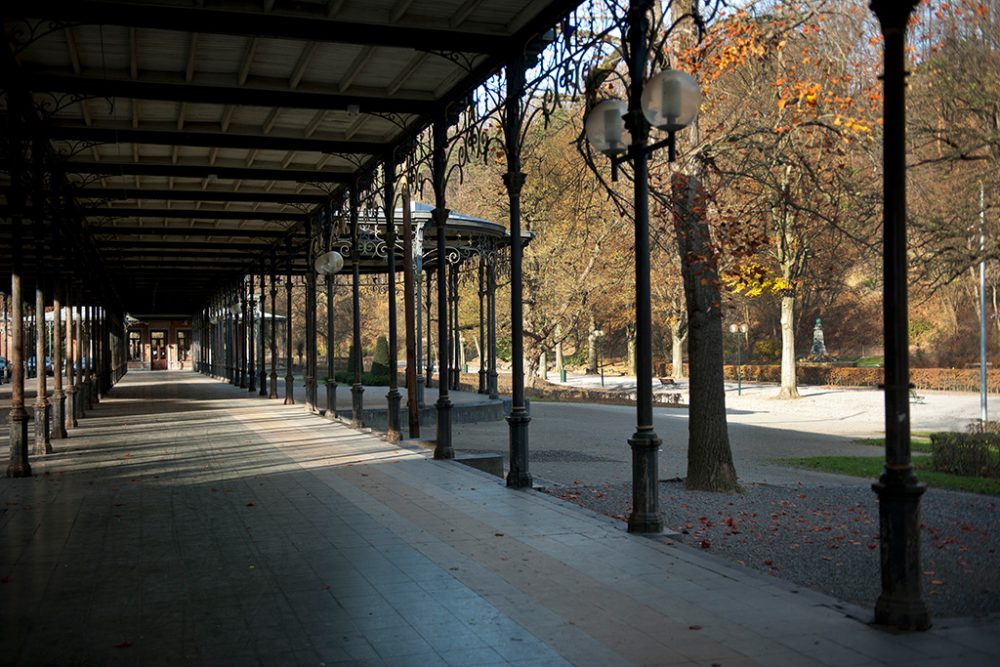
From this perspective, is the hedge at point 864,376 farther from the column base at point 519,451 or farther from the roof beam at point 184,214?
the column base at point 519,451

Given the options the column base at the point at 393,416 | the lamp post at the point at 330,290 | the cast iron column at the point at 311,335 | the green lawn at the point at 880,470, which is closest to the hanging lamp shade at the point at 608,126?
the green lawn at the point at 880,470

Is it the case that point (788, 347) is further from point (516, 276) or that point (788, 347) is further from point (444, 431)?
Result: point (516, 276)

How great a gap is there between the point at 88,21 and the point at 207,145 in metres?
5.73

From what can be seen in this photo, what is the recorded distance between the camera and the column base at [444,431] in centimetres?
1319

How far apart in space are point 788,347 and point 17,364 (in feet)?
99.5

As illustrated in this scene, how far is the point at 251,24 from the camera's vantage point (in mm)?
9555

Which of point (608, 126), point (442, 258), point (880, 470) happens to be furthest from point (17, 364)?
point (880, 470)

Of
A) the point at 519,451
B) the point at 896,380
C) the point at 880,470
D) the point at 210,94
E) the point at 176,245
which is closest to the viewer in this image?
the point at 896,380

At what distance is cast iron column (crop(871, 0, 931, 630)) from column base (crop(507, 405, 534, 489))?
18.2 feet

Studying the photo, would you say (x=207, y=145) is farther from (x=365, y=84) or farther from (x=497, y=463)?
(x=497, y=463)

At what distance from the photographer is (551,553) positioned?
7.21 meters

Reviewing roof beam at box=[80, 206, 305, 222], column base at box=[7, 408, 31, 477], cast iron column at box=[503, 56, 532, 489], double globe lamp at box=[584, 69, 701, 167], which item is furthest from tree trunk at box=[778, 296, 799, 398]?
double globe lamp at box=[584, 69, 701, 167]

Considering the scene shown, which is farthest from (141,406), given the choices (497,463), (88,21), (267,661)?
(267,661)

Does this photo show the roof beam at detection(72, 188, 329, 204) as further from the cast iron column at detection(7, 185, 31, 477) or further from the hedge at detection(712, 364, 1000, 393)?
the hedge at detection(712, 364, 1000, 393)
